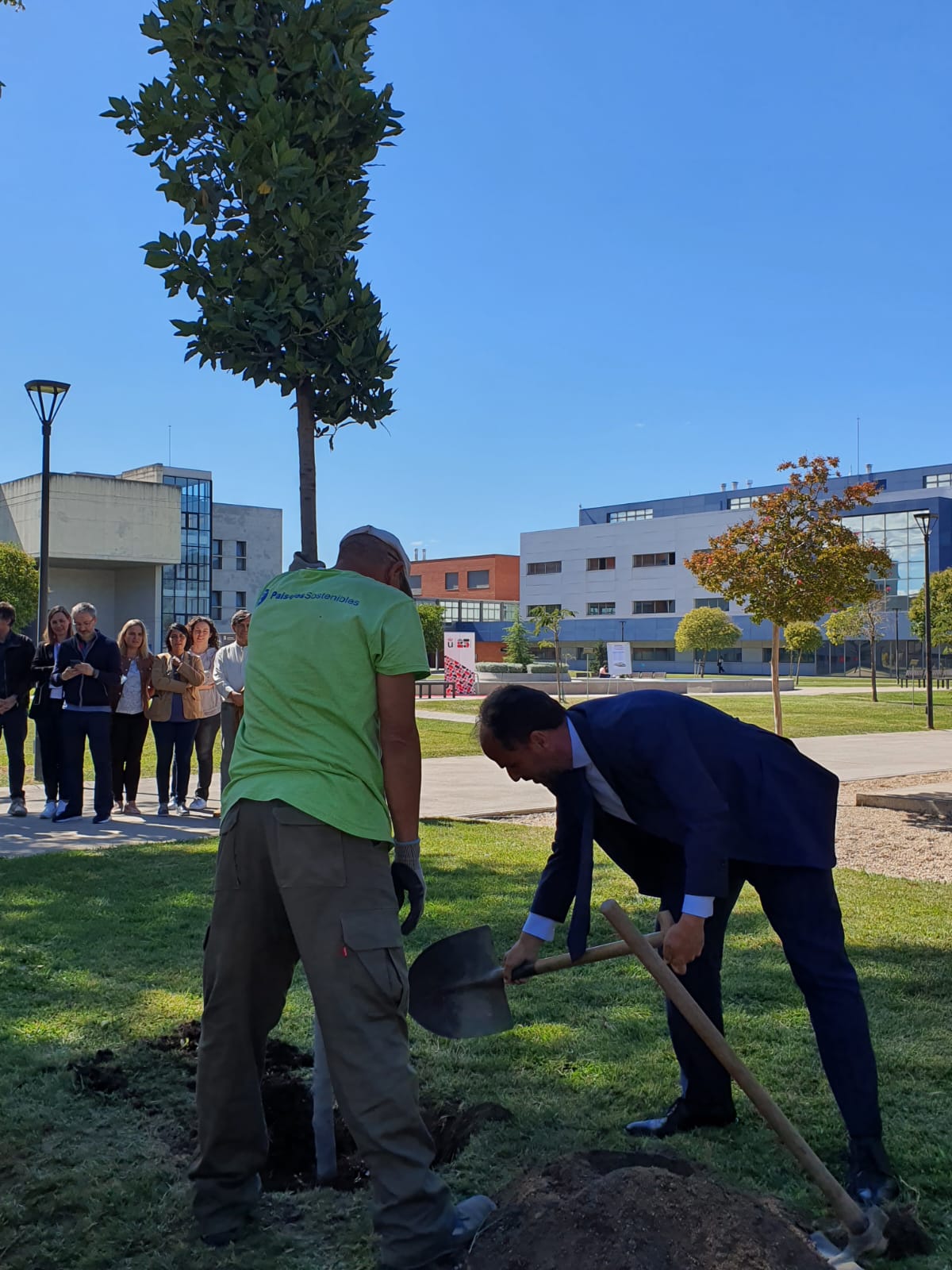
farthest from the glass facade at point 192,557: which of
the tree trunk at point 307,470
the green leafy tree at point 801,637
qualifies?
the tree trunk at point 307,470

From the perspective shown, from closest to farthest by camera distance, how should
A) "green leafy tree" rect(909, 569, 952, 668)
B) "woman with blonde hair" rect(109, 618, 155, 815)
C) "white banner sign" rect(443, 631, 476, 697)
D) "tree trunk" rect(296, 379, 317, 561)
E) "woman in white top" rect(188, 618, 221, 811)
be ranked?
"tree trunk" rect(296, 379, 317, 561), "woman with blonde hair" rect(109, 618, 155, 815), "woman in white top" rect(188, 618, 221, 811), "white banner sign" rect(443, 631, 476, 697), "green leafy tree" rect(909, 569, 952, 668)

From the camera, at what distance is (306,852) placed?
265 centimetres

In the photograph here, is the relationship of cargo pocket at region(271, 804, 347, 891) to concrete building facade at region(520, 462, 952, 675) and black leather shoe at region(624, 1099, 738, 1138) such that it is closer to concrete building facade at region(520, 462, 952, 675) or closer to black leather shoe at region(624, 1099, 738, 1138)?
black leather shoe at region(624, 1099, 738, 1138)

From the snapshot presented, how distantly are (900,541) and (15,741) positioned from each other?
67124mm

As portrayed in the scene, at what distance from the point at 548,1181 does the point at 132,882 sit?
4886 millimetres

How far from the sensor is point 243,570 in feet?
284

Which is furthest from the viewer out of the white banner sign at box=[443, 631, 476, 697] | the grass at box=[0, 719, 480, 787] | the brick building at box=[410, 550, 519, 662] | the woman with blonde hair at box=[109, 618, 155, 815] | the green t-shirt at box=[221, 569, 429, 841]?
the brick building at box=[410, 550, 519, 662]

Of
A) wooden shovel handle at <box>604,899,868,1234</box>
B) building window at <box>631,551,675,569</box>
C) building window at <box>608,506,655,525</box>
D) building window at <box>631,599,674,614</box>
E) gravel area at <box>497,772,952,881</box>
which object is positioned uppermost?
building window at <box>608,506,655,525</box>

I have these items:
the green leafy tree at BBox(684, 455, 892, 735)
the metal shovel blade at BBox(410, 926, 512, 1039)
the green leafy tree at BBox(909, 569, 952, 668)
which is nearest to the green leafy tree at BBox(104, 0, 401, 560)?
the metal shovel blade at BBox(410, 926, 512, 1039)

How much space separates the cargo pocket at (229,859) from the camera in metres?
2.77

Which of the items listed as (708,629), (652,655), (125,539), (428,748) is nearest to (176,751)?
(428,748)

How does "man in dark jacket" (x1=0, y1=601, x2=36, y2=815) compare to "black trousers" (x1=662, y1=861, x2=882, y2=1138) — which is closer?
"black trousers" (x1=662, y1=861, x2=882, y2=1138)

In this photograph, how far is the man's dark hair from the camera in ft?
9.68

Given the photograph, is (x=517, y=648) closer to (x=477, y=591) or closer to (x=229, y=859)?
(x=477, y=591)
